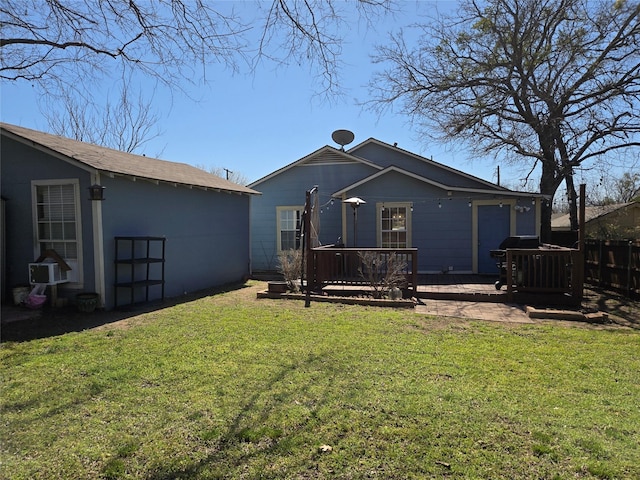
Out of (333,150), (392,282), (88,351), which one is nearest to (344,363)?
(88,351)

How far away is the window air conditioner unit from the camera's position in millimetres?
7219

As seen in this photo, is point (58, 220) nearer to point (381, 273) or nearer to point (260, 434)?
point (381, 273)

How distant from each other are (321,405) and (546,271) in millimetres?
6776

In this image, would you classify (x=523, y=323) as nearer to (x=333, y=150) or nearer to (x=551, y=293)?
(x=551, y=293)

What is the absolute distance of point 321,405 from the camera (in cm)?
327

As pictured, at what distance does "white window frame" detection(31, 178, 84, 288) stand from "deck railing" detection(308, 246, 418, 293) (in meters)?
4.73

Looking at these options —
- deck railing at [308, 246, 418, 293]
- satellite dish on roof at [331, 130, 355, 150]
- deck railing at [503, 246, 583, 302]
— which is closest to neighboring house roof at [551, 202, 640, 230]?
satellite dish on roof at [331, 130, 355, 150]

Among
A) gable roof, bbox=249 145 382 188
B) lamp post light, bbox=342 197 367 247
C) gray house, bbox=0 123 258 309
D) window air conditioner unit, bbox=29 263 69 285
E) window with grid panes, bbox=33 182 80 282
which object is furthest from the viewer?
gable roof, bbox=249 145 382 188

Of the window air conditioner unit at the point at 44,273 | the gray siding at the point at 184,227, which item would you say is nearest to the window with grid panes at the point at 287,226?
the gray siding at the point at 184,227

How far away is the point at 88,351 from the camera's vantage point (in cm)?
487

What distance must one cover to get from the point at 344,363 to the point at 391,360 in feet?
1.81

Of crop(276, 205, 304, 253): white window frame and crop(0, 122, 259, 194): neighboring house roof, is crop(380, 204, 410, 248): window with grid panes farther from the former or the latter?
crop(0, 122, 259, 194): neighboring house roof

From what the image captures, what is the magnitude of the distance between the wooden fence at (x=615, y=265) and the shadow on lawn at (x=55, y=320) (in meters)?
10.4

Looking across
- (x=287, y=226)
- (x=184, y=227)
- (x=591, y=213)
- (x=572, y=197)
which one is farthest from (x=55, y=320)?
(x=591, y=213)
